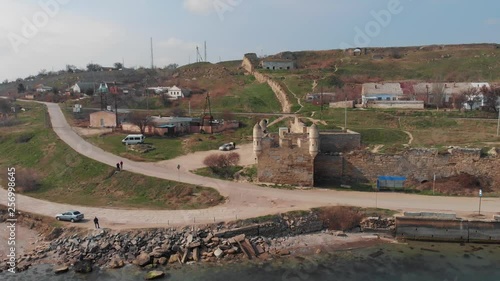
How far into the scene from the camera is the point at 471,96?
4194cm

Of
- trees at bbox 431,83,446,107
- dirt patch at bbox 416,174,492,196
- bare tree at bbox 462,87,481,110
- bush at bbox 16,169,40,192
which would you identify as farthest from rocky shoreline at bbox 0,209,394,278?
trees at bbox 431,83,446,107

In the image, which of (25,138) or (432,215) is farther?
(25,138)

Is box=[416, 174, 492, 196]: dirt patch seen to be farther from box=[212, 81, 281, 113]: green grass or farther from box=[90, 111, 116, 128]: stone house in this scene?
box=[90, 111, 116, 128]: stone house

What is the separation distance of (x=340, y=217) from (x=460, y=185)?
27.7 ft

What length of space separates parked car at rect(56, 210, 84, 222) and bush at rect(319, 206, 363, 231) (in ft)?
38.7

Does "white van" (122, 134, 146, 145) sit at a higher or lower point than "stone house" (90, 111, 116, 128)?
lower

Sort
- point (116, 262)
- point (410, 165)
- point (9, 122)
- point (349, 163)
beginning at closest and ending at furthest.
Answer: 1. point (116, 262)
2. point (410, 165)
3. point (349, 163)
4. point (9, 122)

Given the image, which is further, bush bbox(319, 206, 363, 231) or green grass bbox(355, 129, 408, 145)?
green grass bbox(355, 129, 408, 145)

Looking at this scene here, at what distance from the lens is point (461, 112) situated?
3838 cm

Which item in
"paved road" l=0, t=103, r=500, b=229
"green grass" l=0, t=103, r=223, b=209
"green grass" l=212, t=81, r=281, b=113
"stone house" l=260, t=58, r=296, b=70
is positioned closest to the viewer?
"paved road" l=0, t=103, r=500, b=229

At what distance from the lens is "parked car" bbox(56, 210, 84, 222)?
21094mm

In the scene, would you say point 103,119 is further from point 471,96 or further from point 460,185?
point 471,96

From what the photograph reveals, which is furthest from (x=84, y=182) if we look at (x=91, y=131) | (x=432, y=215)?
(x=432, y=215)

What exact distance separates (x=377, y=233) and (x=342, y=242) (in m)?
2.13
